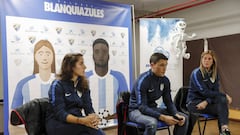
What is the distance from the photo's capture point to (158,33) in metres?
4.91

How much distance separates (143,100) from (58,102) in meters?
0.88

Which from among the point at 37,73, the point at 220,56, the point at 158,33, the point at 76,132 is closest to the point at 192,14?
the point at 220,56

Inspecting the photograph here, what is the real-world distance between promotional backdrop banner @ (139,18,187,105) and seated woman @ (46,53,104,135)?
2.50 m

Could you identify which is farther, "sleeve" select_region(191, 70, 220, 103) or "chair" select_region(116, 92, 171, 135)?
"sleeve" select_region(191, 70, 220, 103)

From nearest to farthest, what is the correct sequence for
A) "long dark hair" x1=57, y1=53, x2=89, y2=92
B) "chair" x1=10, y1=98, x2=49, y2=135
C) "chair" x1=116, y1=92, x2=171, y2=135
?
"chair" x1=10, y1=98, x2=49, y2=135 → "long dark hair" x1=57, y1=53, x2=89, y2=92 → "chair" x1=116, y1=92, x2=171, y2=135

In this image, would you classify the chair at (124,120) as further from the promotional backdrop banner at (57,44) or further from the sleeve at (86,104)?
the promotional backdrop banner at (57,44)

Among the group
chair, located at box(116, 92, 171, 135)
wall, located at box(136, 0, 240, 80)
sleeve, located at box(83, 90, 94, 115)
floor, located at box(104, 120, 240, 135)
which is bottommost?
floor, located at box(104, 120, 240, 135)

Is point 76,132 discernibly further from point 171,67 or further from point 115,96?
point 171,67

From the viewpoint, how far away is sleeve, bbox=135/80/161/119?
9.06ft

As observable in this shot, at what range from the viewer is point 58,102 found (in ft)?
7.72

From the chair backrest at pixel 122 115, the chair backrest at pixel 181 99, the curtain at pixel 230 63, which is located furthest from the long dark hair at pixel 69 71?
the curtain at pixel 230 63

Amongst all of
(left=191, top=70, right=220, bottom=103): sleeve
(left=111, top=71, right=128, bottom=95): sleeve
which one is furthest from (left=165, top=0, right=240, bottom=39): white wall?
(left=111, top=71, right=128, bottom=95): sleeve

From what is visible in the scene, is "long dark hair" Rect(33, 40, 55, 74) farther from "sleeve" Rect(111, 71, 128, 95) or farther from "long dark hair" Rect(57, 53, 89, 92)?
"long dark hair" Rect(57, 53, 89, 92)

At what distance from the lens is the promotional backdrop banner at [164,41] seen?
4.90m
